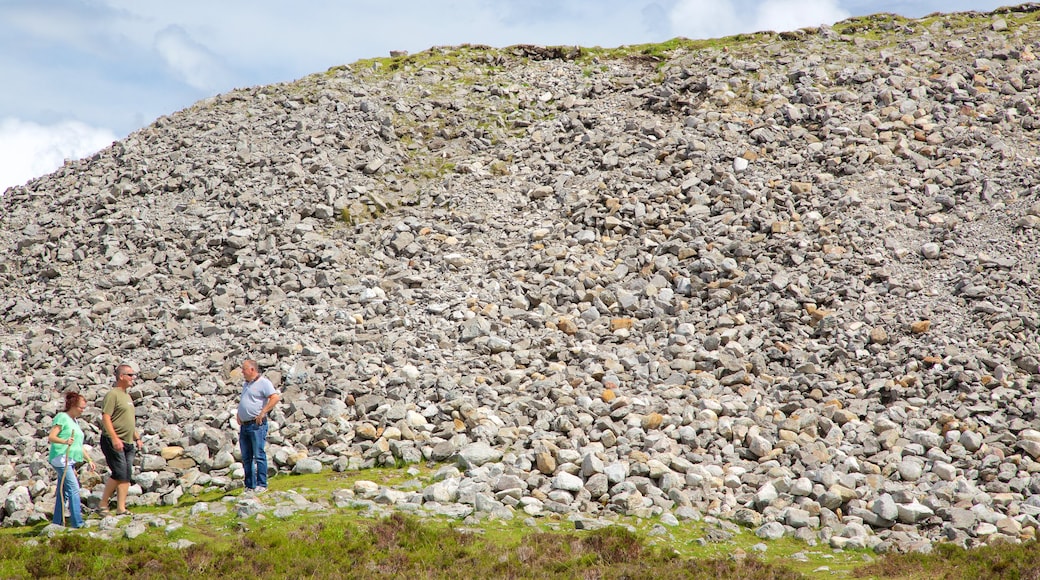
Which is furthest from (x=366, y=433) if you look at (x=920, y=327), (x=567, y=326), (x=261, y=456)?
(x=920, y=327)

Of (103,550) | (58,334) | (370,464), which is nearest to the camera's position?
(103,550)

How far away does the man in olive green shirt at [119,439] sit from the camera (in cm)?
1323

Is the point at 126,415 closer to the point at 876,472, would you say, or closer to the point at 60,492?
the point at 60,492

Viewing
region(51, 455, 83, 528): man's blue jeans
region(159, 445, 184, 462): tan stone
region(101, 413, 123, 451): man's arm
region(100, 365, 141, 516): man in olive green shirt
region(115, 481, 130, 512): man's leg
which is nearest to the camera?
region(51, 455, 83, 528): man's blue jeans

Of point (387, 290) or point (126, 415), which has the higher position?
point (387, 290)

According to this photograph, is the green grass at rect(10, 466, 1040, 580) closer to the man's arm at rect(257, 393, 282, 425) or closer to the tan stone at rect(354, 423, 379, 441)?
the man's arm at rect(257, 393, 282, 425)

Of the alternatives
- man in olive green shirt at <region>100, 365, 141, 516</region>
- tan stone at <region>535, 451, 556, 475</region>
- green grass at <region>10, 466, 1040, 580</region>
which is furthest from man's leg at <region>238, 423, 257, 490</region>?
tan stone at <region>535, 451, 556, 475</region>

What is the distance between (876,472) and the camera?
14.5 m

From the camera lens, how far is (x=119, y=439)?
13273 mm

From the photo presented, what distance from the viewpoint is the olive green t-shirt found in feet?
43.4

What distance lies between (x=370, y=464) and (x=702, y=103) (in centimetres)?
1949

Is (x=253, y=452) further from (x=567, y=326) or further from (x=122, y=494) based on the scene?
(x=567, y=326)

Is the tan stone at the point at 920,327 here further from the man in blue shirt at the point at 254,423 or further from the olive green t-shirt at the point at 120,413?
the olive green t-shirt at the point at 120,413

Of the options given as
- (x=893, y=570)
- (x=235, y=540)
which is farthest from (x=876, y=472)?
(x=235, y=540)
